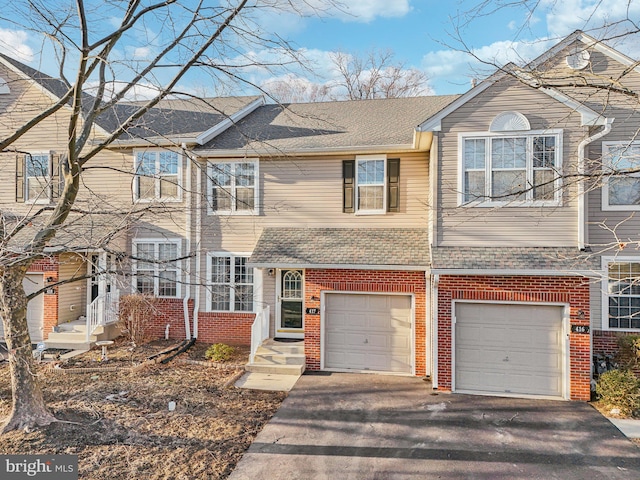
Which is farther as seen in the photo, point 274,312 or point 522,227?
point 274,312

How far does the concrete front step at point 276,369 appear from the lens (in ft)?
31.5

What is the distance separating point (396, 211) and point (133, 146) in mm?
8361

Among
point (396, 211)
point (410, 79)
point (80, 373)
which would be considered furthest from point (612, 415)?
point (410, 79)

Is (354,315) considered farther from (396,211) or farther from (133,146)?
(133,146)

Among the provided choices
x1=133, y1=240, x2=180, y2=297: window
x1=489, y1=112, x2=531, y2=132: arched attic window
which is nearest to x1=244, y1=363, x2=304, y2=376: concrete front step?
x1=133, y1=240, x2=180, y2=297: window

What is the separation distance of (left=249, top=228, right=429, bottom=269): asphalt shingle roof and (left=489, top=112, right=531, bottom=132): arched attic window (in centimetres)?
325

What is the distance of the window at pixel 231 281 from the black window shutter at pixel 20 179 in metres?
6.81

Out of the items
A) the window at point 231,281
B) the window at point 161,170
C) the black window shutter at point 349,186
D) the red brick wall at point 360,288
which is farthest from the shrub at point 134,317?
the black window shutter at point 349,186

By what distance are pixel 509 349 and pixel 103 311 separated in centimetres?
1139

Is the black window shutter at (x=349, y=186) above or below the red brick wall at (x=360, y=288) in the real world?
above

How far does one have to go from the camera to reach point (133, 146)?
12047 millimetres

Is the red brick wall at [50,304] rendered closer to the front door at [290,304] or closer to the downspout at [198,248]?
the downspout at [198,248]

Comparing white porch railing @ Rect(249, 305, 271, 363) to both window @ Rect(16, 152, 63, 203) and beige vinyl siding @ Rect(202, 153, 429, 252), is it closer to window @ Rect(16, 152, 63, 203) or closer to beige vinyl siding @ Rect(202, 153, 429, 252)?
beige vinyl siding @ Rect(202, 153, 429, 252)

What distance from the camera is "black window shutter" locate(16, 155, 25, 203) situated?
1253 centimetres
